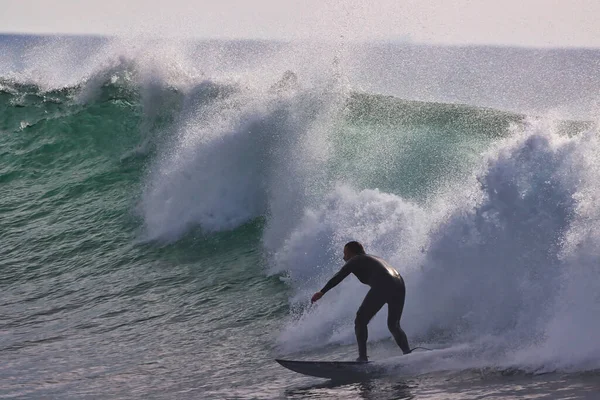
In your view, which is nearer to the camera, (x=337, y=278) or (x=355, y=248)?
(x=337, y=278)

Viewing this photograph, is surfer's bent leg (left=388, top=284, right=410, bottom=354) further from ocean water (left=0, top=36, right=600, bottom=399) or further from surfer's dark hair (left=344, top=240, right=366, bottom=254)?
surfer's dark hair (left=344, top=240, right=366, bottom=254)

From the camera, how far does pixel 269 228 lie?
14.8 metres

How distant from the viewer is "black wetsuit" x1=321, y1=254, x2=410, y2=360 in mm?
8869

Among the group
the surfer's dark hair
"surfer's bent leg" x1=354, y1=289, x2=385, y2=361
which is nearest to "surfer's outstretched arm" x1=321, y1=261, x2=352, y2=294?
the surfer's dark hair

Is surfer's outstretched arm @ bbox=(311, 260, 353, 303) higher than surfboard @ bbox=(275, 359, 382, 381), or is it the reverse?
surfer's outstretched arm @ bbox=(311, 260, 353, 303)

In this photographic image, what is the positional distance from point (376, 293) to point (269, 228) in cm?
602

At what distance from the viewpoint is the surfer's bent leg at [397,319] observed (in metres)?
8.86

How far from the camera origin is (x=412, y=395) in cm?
777

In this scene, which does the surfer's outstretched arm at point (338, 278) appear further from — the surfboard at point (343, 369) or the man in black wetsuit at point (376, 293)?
the surfboard at point (343, 369)

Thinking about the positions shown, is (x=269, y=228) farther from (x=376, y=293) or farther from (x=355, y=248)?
(x=376, y=293)

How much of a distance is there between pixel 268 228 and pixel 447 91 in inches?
589

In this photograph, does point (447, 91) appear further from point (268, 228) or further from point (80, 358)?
point (80, 358)

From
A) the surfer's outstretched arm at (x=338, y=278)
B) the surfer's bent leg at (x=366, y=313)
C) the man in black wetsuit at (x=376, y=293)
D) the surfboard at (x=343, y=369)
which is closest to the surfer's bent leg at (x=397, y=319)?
the man in black wetsuit at (x=376, y=293)

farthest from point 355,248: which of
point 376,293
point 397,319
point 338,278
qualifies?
point 397,319
